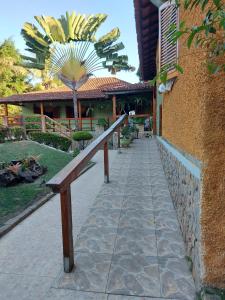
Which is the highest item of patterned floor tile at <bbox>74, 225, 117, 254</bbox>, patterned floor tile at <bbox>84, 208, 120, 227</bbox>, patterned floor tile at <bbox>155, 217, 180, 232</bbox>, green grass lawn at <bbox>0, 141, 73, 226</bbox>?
patterned floor tile at <bbox>155, 217, 180, 232</bbox>

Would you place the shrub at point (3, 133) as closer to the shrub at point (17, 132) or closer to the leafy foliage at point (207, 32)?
the shrub at point (17, 132)

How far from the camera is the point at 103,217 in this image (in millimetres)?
4305

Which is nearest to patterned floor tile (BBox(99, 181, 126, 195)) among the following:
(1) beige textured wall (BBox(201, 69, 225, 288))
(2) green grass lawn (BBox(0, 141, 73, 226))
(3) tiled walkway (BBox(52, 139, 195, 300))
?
(3) tiled walkway (BBox(52, 139, 195, 300))

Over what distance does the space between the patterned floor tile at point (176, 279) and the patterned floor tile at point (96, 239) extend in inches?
28.6

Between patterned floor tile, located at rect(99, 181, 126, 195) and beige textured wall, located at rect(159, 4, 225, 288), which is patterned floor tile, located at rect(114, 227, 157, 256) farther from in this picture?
patterned floor tile, located at rect(99, 181, 126, 195)

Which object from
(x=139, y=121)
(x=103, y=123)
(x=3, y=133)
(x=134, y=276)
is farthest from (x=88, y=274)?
(x=103, y=123)

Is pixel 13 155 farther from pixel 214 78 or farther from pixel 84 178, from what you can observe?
pixel 214 78

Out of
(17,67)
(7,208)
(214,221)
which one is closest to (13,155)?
(7,208)

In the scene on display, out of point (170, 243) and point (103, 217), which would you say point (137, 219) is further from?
point (170, 243)

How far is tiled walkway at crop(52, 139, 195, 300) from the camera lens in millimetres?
2582

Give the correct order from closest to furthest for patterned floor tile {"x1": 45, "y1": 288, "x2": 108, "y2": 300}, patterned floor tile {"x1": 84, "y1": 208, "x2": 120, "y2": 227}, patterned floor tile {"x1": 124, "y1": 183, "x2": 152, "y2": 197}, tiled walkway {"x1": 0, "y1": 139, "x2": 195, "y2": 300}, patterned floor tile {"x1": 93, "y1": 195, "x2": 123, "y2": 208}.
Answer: patterned floor tile {"x1": 45, "y1": 288, "x2": 108, "y2": 300}
tiled walkway {"x1": 0, "y1": 139, "x2": 195, "y2": 300}
patterned floor tile {"x1": 84, "y1": 208, "x2": 120, "y2": 227}
patterned floor tile {"x1": 93, "y1": 195, "x2": 123, "y2": 208}
patterned floor tile {"x1": 124, "y1": 183, "x2": 152, "y2": 197}

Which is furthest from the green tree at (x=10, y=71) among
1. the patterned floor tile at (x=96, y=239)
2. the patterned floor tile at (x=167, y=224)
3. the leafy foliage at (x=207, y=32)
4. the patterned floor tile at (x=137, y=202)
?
the leafy foliage at (x=207, y=32)

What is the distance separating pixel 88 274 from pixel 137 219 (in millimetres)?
1536

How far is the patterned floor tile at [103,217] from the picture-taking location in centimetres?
407
